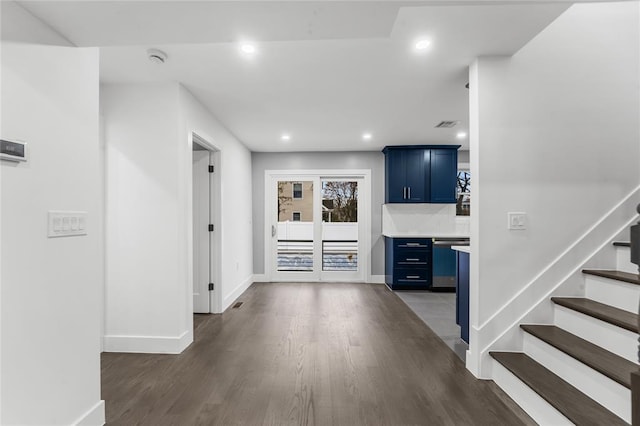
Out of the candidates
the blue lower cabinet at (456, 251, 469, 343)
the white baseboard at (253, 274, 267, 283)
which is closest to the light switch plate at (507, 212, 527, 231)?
the blue lower cabinet at (456, 251, 469, 343)

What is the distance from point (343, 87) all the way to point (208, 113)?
1.63 metres

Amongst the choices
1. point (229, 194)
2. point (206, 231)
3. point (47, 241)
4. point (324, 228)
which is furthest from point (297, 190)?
point (47, 241)

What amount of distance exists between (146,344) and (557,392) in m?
3.09

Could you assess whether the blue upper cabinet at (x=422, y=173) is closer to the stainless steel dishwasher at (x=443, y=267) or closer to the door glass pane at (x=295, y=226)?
the stainless steel dishwasher at (x=443, y=267)

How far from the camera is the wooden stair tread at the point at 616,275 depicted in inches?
74.1

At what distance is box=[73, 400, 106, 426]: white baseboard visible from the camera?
1.61 metres

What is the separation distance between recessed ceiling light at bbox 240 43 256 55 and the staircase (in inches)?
111

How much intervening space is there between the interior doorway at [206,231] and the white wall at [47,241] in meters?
2.05

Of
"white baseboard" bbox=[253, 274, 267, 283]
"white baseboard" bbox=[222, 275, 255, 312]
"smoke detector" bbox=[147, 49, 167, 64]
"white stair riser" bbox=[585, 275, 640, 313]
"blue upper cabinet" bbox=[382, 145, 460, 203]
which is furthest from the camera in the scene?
"white baseboard" bbox=[253, 274, 267, 283]

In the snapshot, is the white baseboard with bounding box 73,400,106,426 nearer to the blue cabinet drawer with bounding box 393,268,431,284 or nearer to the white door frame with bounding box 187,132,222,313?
the white door frame with bounding box 187,132,222,313

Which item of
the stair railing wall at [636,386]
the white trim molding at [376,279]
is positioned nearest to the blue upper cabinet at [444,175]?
the white trim molding at [376,279]

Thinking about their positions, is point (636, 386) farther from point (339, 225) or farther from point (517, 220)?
point (339, 225)

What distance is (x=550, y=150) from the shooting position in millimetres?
2256

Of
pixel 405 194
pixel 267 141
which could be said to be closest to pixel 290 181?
pixel 267 141
